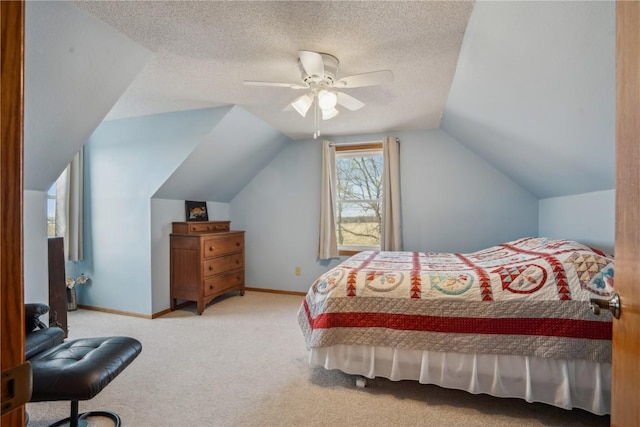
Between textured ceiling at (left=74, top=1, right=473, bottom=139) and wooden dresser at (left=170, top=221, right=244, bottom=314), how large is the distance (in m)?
1.47

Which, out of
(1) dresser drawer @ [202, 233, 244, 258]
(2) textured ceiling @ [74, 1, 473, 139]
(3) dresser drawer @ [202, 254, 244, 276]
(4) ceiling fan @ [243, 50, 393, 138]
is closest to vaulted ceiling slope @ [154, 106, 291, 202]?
(2) textured ceiling @ [74, 1, 473, 139]

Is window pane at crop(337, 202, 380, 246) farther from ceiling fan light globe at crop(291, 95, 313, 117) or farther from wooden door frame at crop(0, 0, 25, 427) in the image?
wooden door frame at crop(0, 0, 25, 427)

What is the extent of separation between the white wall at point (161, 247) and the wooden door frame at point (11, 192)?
3234 millimetres

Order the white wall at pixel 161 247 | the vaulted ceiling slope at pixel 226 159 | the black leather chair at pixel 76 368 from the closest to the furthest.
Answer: the black leather chair at pixel 76 368, the vaulted ceiling slope at pixel 226 159, the white wall at pixel 161 247

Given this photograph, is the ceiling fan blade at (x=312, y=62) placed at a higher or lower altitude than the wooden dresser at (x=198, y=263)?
higher

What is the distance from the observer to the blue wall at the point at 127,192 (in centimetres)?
327

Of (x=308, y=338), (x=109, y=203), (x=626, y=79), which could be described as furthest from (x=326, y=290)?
(x=109, y=203)

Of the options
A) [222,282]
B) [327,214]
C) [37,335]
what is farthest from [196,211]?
[37,335]

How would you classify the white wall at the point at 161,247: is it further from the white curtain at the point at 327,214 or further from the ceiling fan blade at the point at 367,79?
the ceiling fan blade at the point at 367,79

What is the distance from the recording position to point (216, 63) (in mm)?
2184

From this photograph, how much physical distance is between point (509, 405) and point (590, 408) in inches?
14.9

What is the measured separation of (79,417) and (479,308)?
2.36 metres

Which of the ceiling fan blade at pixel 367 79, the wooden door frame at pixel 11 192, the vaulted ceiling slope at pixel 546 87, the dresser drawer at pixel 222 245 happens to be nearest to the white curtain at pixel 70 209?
the dresser drawer at pixel 222 245

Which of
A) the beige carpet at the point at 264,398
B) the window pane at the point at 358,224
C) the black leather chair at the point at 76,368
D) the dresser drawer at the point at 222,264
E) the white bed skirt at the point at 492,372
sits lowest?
the beige carpet at the point at 264,398
